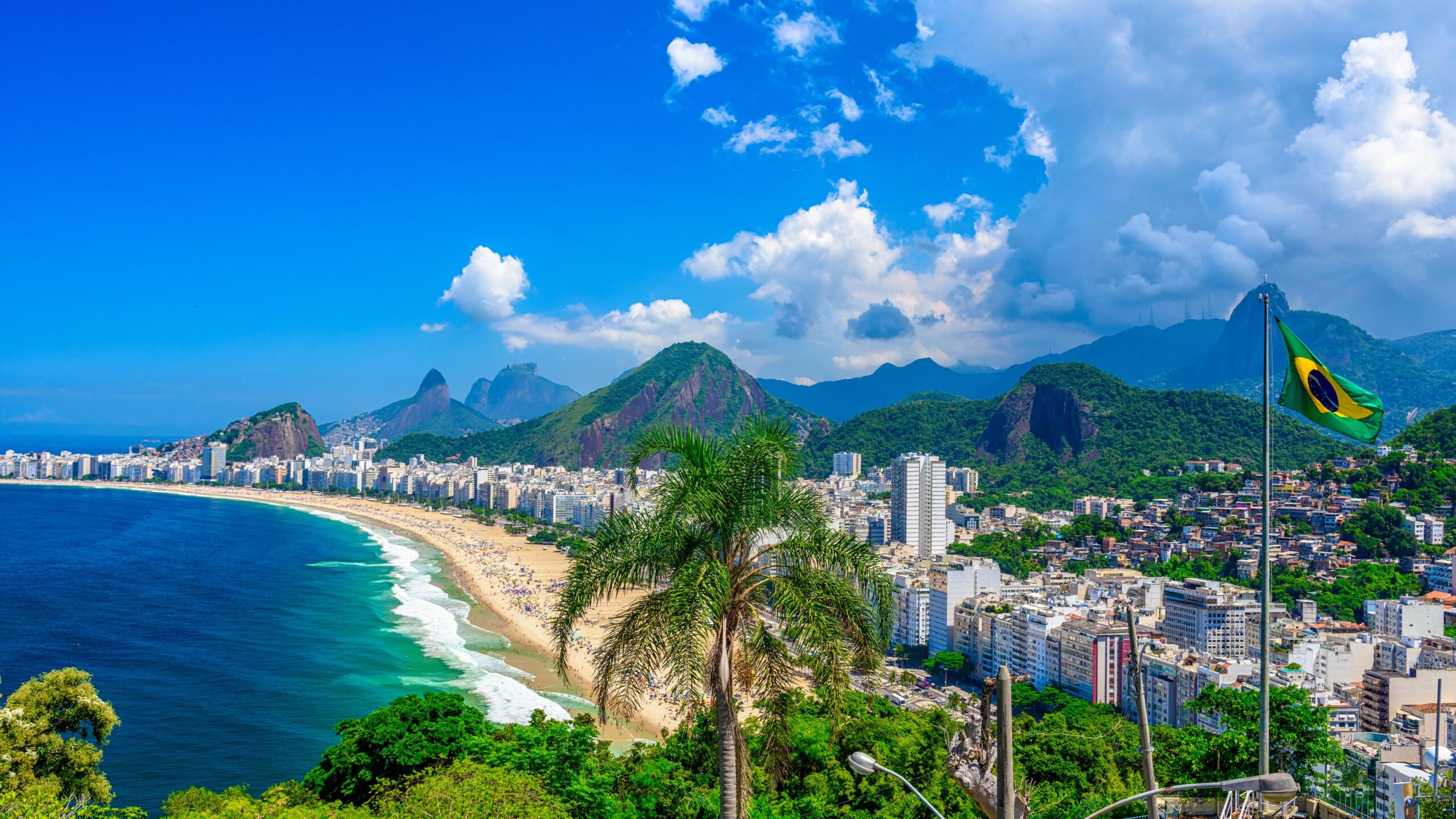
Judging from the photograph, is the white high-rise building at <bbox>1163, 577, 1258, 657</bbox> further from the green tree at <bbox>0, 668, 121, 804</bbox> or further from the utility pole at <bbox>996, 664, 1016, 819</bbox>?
the green tree at <bbox>0, 668, 121, 804</bbox>

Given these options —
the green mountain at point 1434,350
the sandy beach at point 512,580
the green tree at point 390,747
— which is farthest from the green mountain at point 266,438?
the green mountain at point 1434,350

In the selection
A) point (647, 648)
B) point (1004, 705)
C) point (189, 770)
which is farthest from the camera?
point (189, 770)

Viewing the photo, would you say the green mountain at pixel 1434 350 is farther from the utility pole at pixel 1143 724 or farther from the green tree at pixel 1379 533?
the utility pole at pixel 1143 724

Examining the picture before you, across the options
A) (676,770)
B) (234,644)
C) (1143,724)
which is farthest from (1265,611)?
(234,644)

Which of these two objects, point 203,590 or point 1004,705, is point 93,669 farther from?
point 1004,705

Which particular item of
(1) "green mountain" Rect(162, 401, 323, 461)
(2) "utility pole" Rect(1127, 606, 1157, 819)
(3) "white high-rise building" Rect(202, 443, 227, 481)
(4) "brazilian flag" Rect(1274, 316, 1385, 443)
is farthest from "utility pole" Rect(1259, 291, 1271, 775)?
(1) "green mountain" Rect(162, 401, 323, 461)

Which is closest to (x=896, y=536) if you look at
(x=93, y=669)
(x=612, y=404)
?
(x=93, y=669)

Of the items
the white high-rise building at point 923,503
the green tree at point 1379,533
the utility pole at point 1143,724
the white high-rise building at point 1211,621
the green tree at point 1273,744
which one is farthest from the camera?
the white high-rise building at point 923,503
